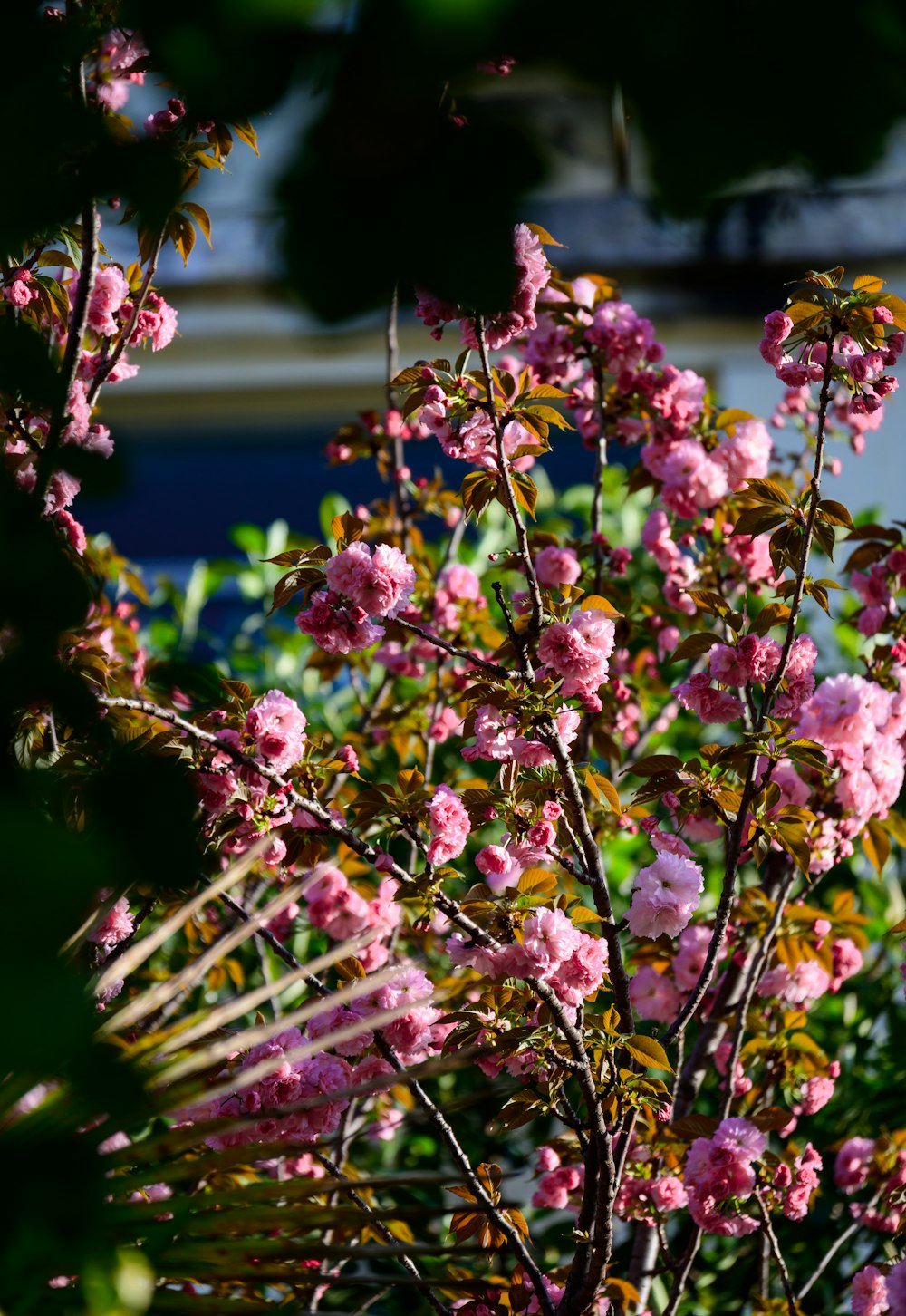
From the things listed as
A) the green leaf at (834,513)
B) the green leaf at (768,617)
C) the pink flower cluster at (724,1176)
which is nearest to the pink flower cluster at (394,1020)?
the pink flower cluster at (724,1176)

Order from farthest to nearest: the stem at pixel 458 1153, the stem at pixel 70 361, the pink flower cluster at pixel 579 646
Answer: the pink flower cluster at pixel 579 646 < the stem at pixel 458 1153 < the stem at pixel 70 361

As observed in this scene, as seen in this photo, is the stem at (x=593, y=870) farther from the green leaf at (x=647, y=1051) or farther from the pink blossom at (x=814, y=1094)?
the pink blossom at (x=814, y=1094)

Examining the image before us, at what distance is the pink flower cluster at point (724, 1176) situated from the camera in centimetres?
144

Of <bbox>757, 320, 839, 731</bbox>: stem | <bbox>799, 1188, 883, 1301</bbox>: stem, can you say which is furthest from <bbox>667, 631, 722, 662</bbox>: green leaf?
<bbox>799, 1188, 883, 1301</bbox>: stem

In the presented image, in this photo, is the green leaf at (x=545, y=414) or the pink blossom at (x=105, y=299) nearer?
the green leaf at (x=545, y=414)

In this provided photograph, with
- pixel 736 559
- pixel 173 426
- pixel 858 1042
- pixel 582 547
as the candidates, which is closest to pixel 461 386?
pixel 582 547

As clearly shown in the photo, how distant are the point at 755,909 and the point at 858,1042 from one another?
1.00 metres

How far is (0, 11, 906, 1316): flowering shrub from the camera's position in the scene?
985 millimetres

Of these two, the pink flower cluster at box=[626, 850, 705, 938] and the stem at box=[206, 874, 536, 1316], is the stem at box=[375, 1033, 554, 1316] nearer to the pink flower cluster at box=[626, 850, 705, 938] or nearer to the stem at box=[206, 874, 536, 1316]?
the stem at box=[206, 874, 536, 1316]

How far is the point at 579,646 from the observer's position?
1.36 metres

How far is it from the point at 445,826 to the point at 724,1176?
0.50 metres

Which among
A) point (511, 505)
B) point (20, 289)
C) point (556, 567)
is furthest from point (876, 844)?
point (20, 289)

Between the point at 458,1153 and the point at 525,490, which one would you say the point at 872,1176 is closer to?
the point at 458,1153

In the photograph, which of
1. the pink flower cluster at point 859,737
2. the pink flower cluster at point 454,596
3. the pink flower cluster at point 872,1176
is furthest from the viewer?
the pink flower cluster at point 454,596
